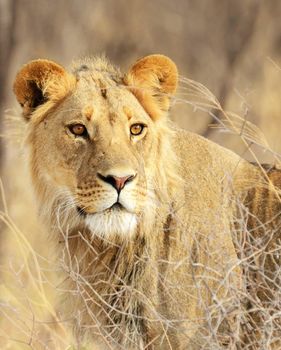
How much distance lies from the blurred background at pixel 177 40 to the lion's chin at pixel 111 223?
17.8ft

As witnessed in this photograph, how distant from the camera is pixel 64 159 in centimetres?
485

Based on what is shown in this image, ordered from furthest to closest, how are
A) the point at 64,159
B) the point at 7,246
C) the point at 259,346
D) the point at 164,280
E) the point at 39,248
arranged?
the point at 7,246, the point at 39,248, the point at 64,159, the point at 164,280, the point at 259,346

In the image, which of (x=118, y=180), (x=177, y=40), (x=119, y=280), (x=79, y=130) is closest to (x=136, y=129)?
(x=79, y=130)

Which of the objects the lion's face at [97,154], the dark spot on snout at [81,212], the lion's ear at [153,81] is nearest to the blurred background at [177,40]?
the lion's ear at [153,81]

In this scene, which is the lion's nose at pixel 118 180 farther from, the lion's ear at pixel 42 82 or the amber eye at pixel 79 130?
the lion's ear at pixel 42 82

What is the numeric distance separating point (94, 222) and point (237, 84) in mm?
6787

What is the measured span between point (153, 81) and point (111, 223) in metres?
0.83

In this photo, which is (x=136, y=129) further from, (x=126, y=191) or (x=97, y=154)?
(x=126, y=191)

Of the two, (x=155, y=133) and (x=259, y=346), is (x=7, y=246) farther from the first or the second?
(x=259, y=346)

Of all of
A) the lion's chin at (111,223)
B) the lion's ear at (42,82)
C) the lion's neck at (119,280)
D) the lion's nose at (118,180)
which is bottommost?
the lion's neck at (119,280)

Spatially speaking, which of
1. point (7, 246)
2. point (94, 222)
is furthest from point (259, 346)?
point (7, 246)

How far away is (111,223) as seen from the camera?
4.61 meters

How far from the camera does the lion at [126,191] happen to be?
15.0ft

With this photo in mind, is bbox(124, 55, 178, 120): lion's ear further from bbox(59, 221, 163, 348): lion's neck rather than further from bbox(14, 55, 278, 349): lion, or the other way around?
bbox(59, 221, 163, 348): lion's neck
